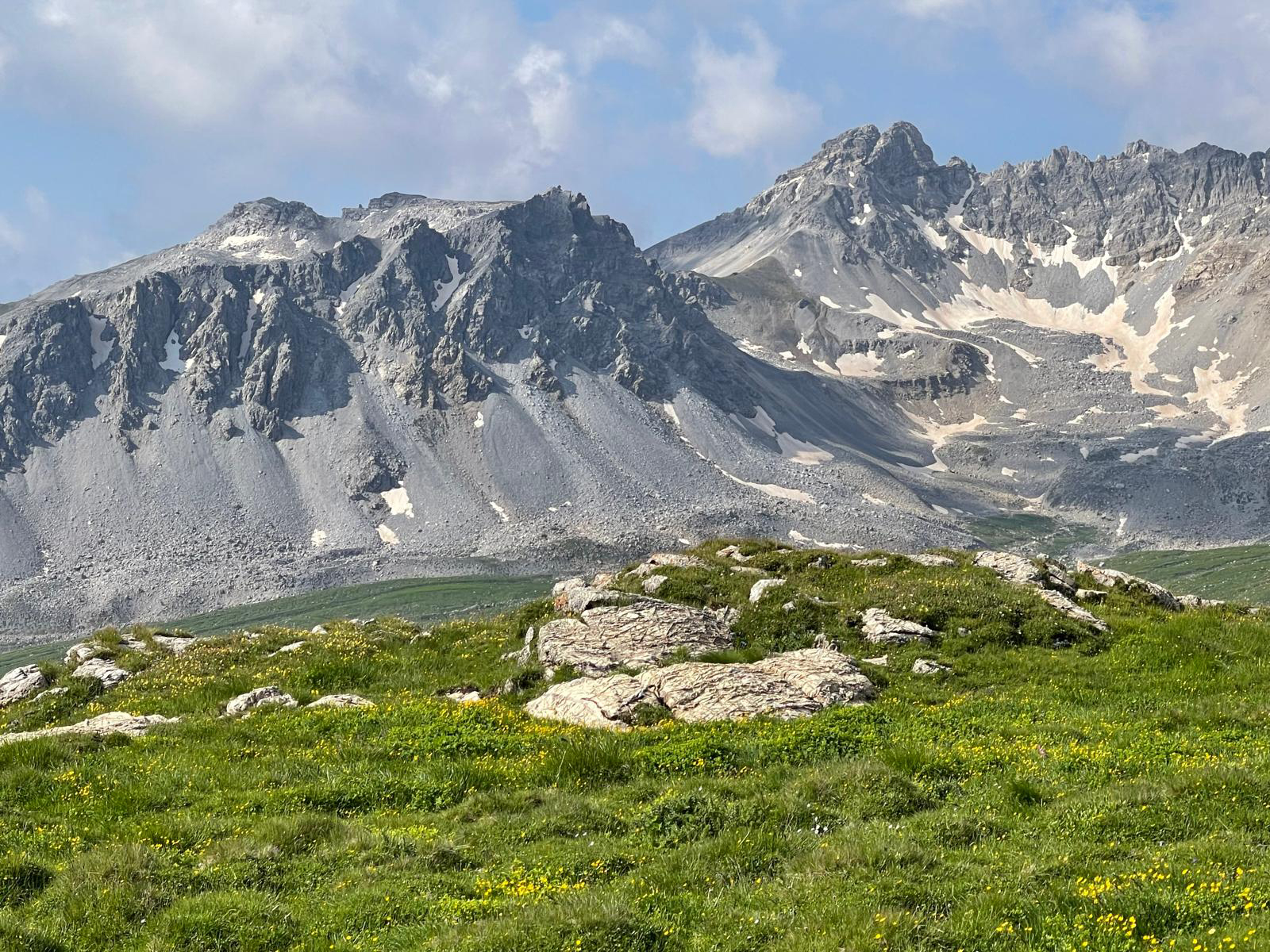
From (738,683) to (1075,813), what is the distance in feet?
29.7

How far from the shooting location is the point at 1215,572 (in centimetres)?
17162

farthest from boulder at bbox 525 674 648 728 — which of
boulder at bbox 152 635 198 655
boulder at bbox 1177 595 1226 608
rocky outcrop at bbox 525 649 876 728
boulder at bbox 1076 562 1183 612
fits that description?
boulder at bbox 1177 595 1226 608

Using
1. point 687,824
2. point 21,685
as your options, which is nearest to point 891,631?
point 687,824

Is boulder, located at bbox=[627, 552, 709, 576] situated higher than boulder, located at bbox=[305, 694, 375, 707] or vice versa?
boulder, located at bbox=[627, 552, 709, 576]

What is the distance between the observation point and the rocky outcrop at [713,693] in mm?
19547

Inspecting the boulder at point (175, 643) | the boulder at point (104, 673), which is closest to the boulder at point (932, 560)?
the boulder at point (175, 643)

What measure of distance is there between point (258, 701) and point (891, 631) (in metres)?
17.4

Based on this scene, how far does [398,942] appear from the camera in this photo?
9.90 m

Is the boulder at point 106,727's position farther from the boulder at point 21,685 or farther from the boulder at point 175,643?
the boulder at point 175,643

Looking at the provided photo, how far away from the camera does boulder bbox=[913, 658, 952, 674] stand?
75.5 feet

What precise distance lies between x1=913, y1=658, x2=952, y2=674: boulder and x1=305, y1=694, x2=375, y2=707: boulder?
543 inches

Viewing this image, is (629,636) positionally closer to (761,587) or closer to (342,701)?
(761,587)

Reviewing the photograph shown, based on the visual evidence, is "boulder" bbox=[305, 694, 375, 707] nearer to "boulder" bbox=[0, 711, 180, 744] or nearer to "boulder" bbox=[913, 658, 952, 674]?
"boulder" bbox=[0, 711, 180, 744]

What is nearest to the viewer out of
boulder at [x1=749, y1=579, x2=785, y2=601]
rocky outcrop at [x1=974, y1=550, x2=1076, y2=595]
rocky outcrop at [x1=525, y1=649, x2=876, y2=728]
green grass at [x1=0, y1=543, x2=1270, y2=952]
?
green grass at [x1=0, y1=543, x2=1270, y2=952]
